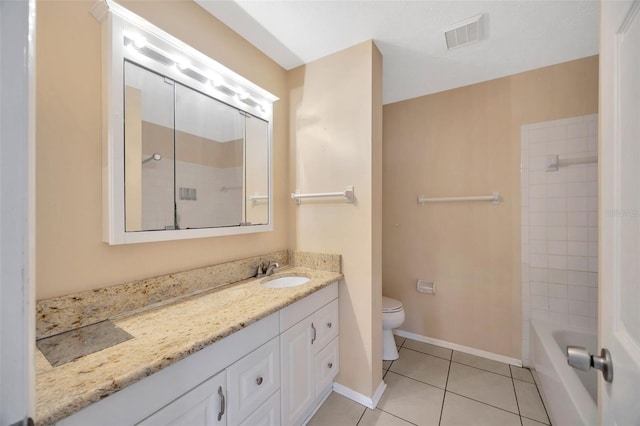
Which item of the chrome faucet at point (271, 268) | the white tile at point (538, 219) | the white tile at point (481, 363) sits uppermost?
the white tile at point (538, 219)

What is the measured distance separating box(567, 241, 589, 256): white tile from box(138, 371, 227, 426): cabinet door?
95.0 inches

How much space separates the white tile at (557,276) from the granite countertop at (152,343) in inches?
73.0

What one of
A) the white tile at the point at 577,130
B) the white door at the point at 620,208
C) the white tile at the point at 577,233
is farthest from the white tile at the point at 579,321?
the white door at the point at 620,208

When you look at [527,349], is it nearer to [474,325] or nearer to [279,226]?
[474,325]

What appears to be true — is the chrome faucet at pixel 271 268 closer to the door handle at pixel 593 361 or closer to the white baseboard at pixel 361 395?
the white baseboard at pixel 361 395

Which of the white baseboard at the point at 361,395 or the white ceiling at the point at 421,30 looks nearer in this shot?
the white ceiling at the point at 421,30

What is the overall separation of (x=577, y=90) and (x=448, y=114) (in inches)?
33.5

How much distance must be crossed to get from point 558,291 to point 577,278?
153mm

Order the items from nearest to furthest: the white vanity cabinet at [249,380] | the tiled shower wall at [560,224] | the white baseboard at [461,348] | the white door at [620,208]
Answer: the white door at [620,208]
the white vanity cabinet at [249,380]
the tiled shower wall at [560,224]
the white baseboard at [461,348]

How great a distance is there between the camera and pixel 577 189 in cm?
181

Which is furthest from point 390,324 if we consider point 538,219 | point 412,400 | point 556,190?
point 556,190

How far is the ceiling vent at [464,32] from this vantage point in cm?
148

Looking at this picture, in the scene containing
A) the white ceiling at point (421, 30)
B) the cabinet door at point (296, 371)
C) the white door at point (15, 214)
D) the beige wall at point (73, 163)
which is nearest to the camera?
the white door at point (15, 214)

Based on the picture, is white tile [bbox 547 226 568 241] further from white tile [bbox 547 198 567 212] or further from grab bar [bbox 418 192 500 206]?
grab bar [bbox 418 192 500 206]
